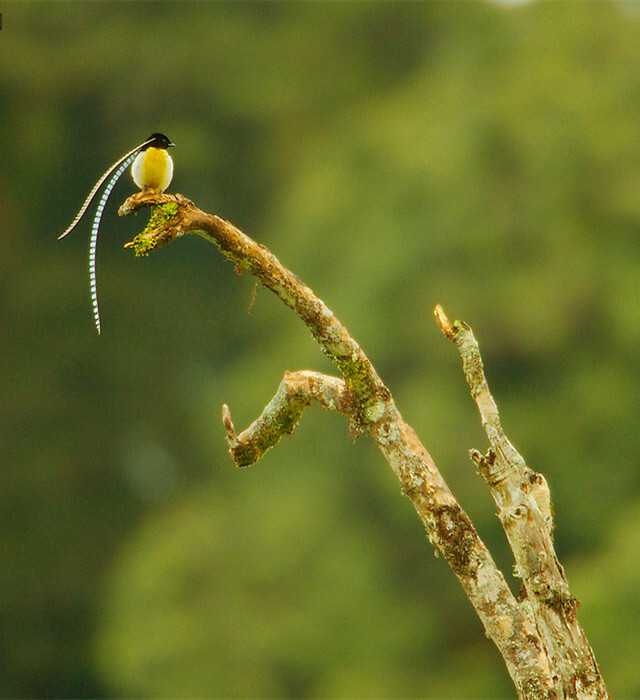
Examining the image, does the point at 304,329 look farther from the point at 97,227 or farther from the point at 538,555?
the point at 538,555

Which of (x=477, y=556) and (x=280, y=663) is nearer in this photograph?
(x=477, y=556)

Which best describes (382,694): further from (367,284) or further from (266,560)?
(367,284)

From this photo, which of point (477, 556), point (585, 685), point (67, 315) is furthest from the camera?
point (67, 315)

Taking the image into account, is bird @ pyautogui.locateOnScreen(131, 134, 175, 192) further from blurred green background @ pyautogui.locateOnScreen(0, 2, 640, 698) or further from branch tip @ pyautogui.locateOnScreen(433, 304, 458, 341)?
blurred green background @ pyautogui.locateOnScreen(0, 2, 640, 698)

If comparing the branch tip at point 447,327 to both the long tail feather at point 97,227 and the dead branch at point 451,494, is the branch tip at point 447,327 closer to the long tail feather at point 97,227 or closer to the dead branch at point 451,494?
the dead branch at point 451,494

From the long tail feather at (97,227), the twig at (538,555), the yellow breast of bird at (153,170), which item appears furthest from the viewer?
the yellow breast of bird at (153,170)

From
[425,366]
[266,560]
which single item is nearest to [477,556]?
[425,366]

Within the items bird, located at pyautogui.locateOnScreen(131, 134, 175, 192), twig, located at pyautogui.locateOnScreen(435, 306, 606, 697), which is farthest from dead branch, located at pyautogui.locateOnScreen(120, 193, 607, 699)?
bird, located at pyautogui.locateOnScreen(131, 134, 175, 192)

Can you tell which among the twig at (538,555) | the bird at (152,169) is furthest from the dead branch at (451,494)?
the bird at (152,169)

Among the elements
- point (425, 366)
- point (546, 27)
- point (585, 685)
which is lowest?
point (585, 685)
